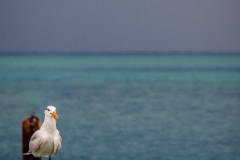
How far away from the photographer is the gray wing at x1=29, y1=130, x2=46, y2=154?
8.16m

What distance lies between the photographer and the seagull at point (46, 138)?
8.14 m

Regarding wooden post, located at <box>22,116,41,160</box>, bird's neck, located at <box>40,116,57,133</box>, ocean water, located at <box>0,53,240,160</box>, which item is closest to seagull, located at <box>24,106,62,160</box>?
bird's neck, located at <box>40,116,57,133</box>

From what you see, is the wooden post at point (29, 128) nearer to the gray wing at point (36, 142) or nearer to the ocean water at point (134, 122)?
the gray wing at point (36, 142)

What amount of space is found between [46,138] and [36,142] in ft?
0.48

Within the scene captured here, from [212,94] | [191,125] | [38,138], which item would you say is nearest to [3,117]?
[191,125]

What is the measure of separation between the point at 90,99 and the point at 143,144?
17364 millimetres

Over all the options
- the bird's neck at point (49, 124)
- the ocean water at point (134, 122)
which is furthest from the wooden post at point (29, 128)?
the ocean water at point (134, 122)

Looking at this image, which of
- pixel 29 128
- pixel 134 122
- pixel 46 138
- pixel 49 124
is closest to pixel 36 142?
pixel 46 138

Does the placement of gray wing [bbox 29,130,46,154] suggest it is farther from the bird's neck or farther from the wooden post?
the wooden post

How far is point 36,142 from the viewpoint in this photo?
8.14 metres

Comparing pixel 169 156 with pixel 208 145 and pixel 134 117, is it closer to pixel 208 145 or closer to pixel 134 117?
pixel 208 145

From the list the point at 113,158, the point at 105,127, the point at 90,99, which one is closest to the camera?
the point at 113,158

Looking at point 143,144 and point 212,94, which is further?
point 212,94

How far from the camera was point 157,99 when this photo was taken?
1718 inches
